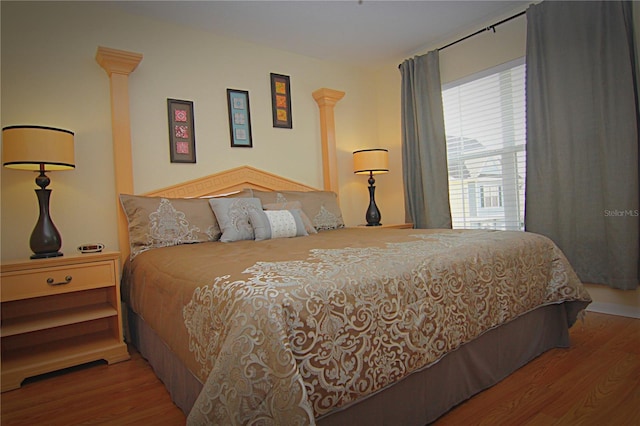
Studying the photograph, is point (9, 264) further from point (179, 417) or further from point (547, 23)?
point (547, 23)

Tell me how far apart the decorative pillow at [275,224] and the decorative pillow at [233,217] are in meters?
0.05

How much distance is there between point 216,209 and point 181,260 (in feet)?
2.93

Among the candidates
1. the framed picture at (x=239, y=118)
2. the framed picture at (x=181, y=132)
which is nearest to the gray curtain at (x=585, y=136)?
the framed picture at (x=239, y=118)

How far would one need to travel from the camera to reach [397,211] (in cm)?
418

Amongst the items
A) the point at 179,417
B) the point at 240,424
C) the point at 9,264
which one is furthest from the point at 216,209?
the point at 240,424

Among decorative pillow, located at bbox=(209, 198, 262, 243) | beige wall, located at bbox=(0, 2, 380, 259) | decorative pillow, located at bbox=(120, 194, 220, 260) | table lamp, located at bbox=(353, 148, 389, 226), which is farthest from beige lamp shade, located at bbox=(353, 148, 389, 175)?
decorative pillow, located at bbox=(120, 194, 220, 260)

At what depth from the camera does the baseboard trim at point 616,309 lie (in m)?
2.53

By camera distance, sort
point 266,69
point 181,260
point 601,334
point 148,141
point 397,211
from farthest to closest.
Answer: point 397,211 < point 266,69 < point 148,141 < point 601,334 < point 181,260

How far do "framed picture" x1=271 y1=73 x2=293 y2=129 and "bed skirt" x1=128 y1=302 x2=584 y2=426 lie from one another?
2.16 m

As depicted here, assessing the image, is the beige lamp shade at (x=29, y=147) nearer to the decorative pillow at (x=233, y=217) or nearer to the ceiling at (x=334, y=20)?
the decorative pillow at (x=233, y=217)

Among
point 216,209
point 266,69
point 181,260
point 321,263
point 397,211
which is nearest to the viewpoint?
point 321,263

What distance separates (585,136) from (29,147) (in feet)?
11.7

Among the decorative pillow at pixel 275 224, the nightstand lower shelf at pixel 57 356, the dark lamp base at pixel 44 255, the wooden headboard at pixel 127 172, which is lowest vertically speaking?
the nightstand lower shelf at pixel 57 356

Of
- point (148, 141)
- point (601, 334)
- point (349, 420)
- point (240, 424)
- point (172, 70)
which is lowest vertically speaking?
point (601, 334)
